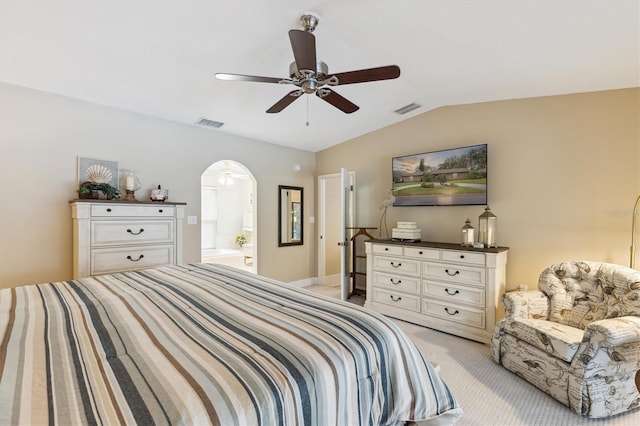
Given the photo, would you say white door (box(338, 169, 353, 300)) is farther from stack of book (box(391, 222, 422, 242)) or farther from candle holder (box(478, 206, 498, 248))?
candle holder (box(478, 206, 498, 248))

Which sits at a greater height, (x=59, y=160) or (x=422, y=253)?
(x=59, y=160)

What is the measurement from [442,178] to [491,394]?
2.38m

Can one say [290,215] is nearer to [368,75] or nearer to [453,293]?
[453,293]

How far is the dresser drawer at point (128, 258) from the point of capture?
2.68 m

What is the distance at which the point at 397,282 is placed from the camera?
362 cm

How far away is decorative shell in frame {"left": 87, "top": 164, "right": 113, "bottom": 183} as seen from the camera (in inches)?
119

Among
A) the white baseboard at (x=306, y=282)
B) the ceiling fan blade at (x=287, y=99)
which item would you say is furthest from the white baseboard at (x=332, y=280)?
the ceiling fan blade at (x=287, y=99)

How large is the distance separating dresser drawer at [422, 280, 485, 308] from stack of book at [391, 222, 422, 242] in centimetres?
59

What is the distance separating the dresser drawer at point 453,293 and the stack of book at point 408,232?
0.59m

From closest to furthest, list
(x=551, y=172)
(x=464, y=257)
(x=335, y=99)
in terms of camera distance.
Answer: (x=335, y=99) → (x=551, y=172) → (x=464, y=257)

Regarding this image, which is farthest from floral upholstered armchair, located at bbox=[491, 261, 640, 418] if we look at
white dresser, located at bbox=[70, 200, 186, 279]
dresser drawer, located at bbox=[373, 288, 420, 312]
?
white dresser, located at bbox=[70, 200, 186, 279]

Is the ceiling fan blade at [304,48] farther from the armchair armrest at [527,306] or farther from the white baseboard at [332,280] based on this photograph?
the white baseboard at [332,280]

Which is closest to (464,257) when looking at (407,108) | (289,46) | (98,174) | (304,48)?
(407,108)

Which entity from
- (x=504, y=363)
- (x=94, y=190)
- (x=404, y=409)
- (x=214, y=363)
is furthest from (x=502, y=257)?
(x=94, y=190)
